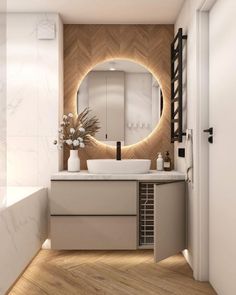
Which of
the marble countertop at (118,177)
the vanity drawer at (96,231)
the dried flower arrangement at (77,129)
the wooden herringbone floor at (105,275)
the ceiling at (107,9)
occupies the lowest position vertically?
the wooden herringbone floor at (105,275)

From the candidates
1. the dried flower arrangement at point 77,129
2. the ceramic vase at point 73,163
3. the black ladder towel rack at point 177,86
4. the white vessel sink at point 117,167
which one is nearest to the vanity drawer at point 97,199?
the white vessel sink at point 117,167

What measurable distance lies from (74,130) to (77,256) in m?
1.14

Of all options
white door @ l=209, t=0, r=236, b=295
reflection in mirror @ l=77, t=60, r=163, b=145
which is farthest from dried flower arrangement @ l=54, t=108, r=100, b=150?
white door @ l=209, t=0, r=236, b=295

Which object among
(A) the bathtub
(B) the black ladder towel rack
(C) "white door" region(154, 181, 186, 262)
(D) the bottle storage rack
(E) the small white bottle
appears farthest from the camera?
(E) the small white bottle

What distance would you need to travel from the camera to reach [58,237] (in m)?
3.09

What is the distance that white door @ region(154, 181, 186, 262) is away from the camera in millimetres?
2643

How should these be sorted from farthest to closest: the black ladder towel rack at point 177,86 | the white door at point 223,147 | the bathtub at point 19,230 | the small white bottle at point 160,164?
the small white bottle at point 160,164, the black ladder towel rack at point 177,86, the bathtub at point 19,230, the white door at point 223,147

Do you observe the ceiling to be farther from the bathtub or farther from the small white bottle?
the bathtub

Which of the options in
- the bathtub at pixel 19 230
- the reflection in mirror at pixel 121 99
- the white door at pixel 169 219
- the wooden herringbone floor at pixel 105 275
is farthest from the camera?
the reflection in mirror at pixel 121 99

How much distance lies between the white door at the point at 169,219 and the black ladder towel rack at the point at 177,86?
515 mm

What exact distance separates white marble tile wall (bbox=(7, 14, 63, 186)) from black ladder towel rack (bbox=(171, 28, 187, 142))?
1086 mm

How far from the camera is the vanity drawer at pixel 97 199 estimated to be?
3.07 m

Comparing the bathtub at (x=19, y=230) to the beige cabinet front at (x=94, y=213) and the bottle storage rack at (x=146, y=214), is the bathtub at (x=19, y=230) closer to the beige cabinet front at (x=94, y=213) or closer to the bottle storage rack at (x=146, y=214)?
the beige cabinet front at (x=94, y=213)

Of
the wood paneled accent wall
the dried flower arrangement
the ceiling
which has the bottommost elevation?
the dried flower arrangement
